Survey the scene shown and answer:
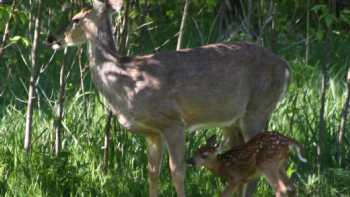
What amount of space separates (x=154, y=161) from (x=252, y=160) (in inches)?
30.2

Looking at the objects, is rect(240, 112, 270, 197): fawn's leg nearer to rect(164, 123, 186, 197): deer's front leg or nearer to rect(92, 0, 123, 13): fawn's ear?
rect(164, 123, 186, 197): deer's front leg

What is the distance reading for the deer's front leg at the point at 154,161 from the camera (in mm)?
7355

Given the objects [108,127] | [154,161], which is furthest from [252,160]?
[108,127]

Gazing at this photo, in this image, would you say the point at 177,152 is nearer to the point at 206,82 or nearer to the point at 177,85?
the point at 177,85

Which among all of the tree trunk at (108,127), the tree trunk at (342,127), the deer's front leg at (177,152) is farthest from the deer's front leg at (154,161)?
the tree trunk at (342,127)

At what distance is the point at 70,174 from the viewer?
7.56 meters

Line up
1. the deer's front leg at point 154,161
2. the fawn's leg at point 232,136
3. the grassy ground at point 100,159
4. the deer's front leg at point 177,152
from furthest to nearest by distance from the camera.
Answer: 1. the fawn's leg at point 232,136
2. the grassy ground at point 100,159
3. the deer's front leg at point 154,161
4. the deer's front leg at point 177,152

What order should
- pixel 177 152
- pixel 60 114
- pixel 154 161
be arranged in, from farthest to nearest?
pixel 60 114, pixel 154 161, pixel 177 152

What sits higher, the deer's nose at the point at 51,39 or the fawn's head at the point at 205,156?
the deer's nose at the point at 51,39

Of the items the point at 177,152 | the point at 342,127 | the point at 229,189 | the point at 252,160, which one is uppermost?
the point at 177,152

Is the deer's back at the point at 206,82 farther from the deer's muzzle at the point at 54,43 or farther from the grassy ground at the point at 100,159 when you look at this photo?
the grassy ground at the point at 100,159

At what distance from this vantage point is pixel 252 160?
279 inches

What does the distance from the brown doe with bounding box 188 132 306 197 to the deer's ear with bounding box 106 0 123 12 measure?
3.87 feet

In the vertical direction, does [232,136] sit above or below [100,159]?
above
